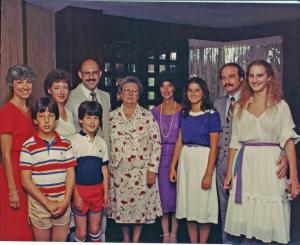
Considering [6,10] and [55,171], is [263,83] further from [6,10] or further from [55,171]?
[6,10]

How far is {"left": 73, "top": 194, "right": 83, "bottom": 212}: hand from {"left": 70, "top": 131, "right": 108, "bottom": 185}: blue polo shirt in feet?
0.35

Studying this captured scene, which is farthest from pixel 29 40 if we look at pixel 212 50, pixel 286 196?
pixel 286 196

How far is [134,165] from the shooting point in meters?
4.09

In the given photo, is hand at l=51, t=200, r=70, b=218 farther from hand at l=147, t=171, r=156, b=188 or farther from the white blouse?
the white blouse

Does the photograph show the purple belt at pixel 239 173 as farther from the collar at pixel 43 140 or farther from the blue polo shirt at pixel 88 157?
the collar at pixel 43 140

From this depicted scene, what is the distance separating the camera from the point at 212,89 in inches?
159

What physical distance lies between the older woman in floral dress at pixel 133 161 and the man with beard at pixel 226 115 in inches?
19.1

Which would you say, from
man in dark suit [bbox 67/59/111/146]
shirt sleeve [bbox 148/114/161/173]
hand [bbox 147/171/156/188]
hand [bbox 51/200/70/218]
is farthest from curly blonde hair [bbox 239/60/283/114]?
hand [bbox 51/200/70/218]

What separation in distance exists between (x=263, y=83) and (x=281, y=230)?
1.12 metres

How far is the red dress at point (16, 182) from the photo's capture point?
12.9ft

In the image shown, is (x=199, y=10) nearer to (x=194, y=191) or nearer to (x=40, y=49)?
(x=40, y=49)

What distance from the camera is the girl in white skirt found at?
404cm

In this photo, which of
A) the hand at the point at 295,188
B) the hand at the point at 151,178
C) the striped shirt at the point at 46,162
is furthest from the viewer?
the hand at the point at 151,178

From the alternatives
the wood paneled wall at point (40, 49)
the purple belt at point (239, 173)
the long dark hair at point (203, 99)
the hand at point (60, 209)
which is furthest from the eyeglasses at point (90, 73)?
the purple belt at point (239, 173)
